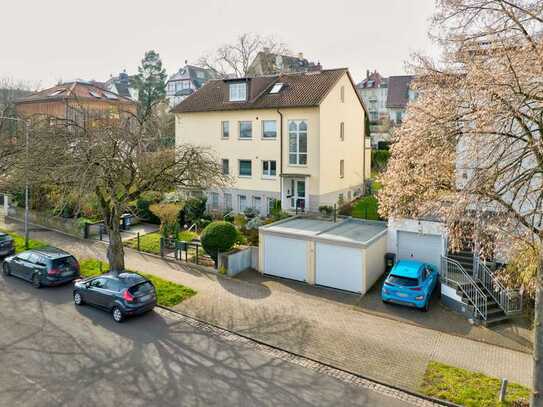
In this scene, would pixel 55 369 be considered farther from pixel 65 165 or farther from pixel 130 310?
pixel 65 165

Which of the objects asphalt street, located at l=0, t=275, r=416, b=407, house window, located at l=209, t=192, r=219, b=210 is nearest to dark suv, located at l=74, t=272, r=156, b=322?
asphalt street, located at l=0, t=275, r=416, b=407

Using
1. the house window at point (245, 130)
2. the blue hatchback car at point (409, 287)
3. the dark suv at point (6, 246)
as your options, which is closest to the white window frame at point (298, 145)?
the house window at point (245, 130)

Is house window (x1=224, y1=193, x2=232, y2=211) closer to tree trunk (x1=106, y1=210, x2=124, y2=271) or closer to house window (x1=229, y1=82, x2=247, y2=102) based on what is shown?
house window (x1=229, y1=82, x2=247, y2=102)

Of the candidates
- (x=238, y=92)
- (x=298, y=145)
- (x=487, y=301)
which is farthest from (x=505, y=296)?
A: (x=238, y=92)

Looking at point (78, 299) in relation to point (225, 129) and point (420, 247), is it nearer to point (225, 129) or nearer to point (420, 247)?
point (420, 247)

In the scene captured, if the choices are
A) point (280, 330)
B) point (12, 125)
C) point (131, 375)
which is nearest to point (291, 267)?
point (280, 330)
